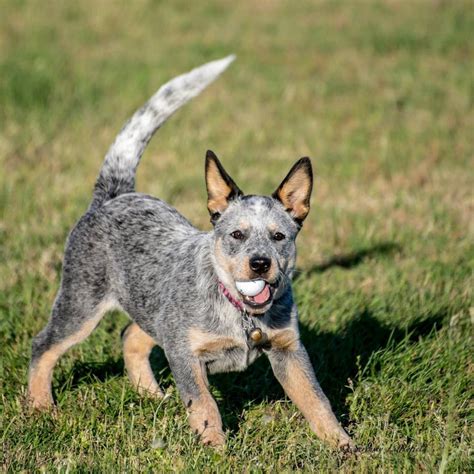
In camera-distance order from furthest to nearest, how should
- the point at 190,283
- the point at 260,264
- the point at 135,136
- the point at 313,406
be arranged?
1. the point at 135,136
2. the point at 190,283
3. the point at 313,406
4. the point at 260,264

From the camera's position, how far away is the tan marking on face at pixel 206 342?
14.2 feet

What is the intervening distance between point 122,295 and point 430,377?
5.88 ft

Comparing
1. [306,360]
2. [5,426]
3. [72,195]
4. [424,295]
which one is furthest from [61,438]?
[72,195]

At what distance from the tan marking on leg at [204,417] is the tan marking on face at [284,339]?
0.40m

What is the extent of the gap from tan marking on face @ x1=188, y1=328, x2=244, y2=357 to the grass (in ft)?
1.19

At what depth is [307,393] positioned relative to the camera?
4375mm

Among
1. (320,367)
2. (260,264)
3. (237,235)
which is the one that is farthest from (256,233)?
(320,367)

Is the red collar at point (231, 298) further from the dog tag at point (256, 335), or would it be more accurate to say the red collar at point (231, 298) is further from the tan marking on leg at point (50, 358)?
the tan marking on leg at point (50, 358)

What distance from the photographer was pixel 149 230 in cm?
504

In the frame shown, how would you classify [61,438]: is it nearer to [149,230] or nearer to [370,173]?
[149,230]

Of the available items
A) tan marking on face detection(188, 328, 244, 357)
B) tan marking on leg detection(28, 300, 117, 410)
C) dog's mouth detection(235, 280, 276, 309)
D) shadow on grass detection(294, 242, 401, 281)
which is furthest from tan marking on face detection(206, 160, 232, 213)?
shadow on grass detection(294, 242, 401, 281)

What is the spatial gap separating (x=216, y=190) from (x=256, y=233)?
15.2 inches

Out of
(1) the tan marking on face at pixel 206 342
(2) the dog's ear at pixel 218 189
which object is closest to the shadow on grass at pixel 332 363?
(1) the tan marking on face at pixel 206 342

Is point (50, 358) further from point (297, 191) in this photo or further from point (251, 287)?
point (297, 191)
